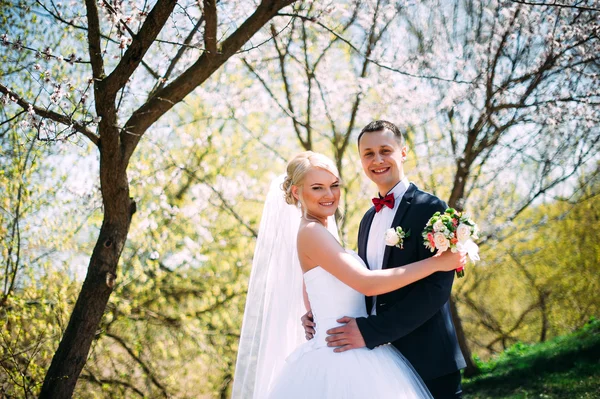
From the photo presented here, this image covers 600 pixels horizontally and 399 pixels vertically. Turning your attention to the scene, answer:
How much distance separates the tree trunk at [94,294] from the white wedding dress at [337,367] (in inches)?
60.0

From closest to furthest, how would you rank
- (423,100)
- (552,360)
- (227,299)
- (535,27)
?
(552,360)
(535,27)
(423,100)
(227,299)

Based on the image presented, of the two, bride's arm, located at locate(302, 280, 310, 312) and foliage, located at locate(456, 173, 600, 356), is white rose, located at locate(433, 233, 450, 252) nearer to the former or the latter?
bride's arm, located at locate(302, 280, 310, 312)

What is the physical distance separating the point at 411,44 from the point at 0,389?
711cm

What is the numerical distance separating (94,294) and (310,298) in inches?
61.9

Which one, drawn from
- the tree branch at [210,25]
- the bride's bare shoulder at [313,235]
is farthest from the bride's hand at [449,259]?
the tree branch at [210,25]

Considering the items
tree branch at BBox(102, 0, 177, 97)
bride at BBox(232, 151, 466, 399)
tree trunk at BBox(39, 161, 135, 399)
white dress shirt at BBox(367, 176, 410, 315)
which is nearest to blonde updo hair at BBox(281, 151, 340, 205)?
bride at BBox(232, 151, 466, 399)

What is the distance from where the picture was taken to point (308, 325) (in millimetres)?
2881

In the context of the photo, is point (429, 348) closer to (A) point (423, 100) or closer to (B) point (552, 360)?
(B) point (552, 360)

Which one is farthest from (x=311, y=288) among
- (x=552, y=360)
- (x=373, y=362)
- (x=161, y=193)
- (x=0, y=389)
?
(x=161, y=193)

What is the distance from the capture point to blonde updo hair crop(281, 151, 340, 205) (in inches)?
115

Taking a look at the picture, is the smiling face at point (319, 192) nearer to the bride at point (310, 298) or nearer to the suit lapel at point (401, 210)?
the bride at point (310, 298)

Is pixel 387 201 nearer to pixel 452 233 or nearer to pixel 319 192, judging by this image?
pixel 319 192

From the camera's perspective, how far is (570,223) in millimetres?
10461

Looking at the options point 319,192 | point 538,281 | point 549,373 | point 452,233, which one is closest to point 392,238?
point 452,233
